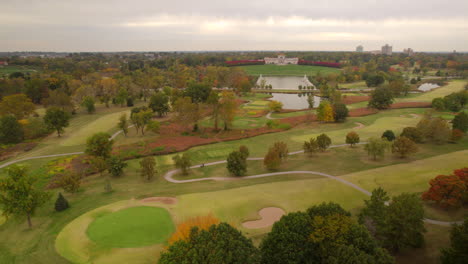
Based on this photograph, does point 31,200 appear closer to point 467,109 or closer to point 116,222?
point 116,222

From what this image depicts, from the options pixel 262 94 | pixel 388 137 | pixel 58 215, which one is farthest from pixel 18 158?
pixel 262 94

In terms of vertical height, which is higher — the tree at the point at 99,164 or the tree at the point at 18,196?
the tree at the point at 18,196

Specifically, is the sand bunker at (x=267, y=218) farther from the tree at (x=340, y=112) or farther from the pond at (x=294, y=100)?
the pond at (x=294, y=100)

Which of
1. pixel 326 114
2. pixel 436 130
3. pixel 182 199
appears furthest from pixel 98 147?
pixel 436 130

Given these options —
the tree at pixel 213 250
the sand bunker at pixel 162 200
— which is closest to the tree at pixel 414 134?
the sand bunker at pixel 162 200

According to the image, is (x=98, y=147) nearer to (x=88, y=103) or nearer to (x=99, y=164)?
(x=99, y=164)

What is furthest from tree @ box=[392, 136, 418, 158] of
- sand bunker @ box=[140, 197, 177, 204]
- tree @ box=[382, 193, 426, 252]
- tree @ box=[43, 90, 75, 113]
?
tree @ box=[43, 90, 75, 113]
